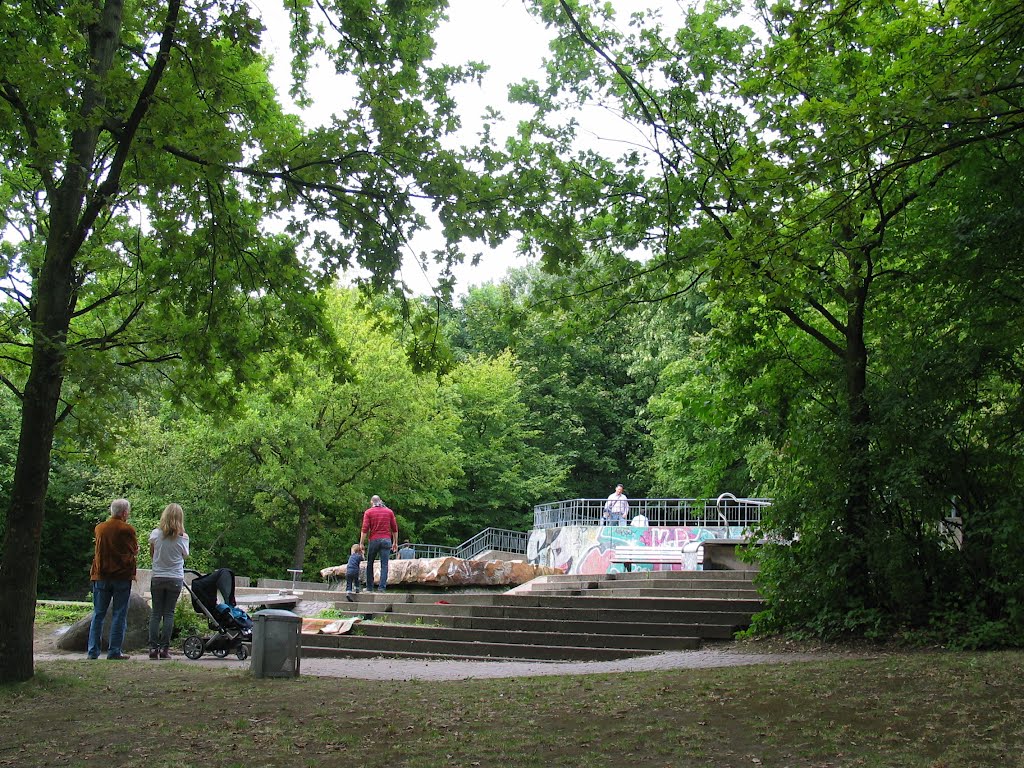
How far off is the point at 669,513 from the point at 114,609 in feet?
64.7

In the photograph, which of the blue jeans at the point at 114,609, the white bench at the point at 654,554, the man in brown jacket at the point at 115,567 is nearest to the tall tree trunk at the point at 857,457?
the man in brown jacket at the point at 115,567

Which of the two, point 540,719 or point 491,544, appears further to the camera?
point 491,544

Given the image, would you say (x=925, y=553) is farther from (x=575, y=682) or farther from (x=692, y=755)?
(x=692, y=755)

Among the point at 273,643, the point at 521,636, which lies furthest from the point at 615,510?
the point at 273,643

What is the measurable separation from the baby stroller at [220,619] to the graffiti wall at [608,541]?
16190 mm

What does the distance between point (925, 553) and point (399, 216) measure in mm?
7721

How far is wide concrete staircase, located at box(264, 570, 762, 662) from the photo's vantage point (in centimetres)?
1316

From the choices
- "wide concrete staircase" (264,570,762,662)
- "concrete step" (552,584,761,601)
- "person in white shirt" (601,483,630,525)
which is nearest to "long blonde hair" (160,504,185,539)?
"wide concrete staircase" (264,570,762,662)

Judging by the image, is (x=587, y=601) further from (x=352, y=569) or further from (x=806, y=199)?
(x=806, y=199)

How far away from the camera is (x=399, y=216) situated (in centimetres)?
971

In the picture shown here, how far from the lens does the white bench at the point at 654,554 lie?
25844 mm

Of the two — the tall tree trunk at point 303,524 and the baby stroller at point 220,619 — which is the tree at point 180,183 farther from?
the tall tree trunk at point 303,524

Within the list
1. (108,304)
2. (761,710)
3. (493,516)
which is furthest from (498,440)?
(761,710)

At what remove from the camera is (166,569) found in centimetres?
1082
